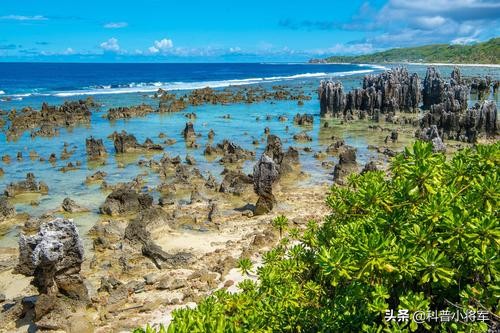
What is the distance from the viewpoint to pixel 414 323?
15.6ft

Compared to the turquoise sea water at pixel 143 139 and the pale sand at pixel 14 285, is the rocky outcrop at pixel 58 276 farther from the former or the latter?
the turquoise sea water at pixel 143 139

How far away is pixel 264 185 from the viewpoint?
773 inches

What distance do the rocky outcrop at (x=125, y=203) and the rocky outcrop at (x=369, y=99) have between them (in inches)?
1310

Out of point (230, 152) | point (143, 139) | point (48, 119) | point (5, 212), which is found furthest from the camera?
point (48, 119)

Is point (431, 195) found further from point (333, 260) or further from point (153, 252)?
point (153, 252)

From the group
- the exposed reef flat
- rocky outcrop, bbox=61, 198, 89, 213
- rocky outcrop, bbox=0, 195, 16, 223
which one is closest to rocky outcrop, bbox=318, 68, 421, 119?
the exposed reef flat

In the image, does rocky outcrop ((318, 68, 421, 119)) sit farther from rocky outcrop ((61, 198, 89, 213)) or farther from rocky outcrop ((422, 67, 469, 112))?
rocky outcrop ((61, 198, 89, 213))

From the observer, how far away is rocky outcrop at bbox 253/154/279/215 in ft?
64.0


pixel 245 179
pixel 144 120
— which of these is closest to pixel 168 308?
pixel 245 179

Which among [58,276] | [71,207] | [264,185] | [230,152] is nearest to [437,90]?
[230,152]

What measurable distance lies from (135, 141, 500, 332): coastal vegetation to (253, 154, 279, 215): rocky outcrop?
39.9 feet

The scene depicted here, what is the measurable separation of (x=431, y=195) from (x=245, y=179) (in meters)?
17.5

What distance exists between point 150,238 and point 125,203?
12.4 feet

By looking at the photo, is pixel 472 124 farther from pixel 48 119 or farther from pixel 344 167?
pixel 48 119
